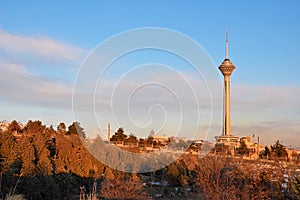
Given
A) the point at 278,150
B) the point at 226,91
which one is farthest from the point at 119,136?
the point at 226,91

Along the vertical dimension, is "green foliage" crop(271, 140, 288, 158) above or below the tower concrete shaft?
below

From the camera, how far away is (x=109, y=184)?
12906mm

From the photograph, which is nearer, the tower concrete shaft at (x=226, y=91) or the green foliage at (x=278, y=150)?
the green foliage at (x=278, y=150)

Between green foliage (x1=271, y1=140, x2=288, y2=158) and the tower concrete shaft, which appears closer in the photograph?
green foliage (x1=271, y1=140, x2=288, y2=158)

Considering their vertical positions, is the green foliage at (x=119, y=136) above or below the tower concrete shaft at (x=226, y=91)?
below

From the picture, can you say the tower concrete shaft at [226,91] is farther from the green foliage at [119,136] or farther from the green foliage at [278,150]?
the green foliage at [119,136]

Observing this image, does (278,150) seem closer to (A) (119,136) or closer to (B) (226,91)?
(A) (119,136)

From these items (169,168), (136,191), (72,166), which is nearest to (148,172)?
(169,168)

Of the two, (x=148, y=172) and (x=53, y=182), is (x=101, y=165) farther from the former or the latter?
(x=53, y=182)

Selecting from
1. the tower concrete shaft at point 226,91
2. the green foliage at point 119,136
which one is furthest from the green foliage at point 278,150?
the tower concrete shaft at point 226,91

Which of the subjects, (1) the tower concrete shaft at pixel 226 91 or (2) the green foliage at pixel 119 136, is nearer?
(2) the green foliage at pixel 119 136

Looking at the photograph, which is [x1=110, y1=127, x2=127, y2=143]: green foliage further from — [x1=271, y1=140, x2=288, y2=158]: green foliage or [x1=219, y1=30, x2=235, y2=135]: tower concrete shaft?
[x1=219, y1=30, x2=235, y2=135]: tower concrete shaft

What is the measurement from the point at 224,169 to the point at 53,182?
19.2 feet

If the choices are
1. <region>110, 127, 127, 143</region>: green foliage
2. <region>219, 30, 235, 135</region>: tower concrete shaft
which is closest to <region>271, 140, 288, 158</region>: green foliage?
<region>110, 127, 127, 143</region>: green foliage
